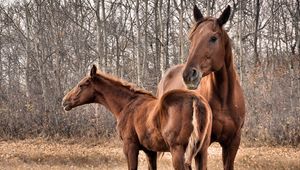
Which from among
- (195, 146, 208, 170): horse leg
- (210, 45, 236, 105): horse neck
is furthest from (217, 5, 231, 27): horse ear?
(195, 146, 208, 170): horse leg

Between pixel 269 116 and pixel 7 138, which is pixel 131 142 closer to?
pixel 269 116

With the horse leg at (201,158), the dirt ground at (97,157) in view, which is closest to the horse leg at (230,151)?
the horse leg at (201,158)

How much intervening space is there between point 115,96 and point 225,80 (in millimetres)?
2108

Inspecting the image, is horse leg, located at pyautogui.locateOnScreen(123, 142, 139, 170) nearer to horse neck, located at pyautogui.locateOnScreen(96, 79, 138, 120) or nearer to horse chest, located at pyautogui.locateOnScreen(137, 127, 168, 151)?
horse chest, located at pyautogui.locateOnScreen(137, 127, 168, 151)

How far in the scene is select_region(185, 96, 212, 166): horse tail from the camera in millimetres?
5496

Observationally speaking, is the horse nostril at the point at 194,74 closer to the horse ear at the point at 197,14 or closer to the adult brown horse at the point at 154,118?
the adult brown horse at the point at 154,118

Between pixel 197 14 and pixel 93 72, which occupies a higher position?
pixel 197 14

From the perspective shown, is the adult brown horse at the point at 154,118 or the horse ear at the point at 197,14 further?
the horse ear at the point at 197,14

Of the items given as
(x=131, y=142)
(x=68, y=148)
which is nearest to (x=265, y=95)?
(x=68, y=148)

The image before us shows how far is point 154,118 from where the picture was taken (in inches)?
241

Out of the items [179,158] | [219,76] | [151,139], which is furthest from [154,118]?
[219,76]

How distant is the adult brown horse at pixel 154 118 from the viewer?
18.2ft

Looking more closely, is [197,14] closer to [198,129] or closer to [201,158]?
[198,129]

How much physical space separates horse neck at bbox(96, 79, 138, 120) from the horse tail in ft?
6.74
